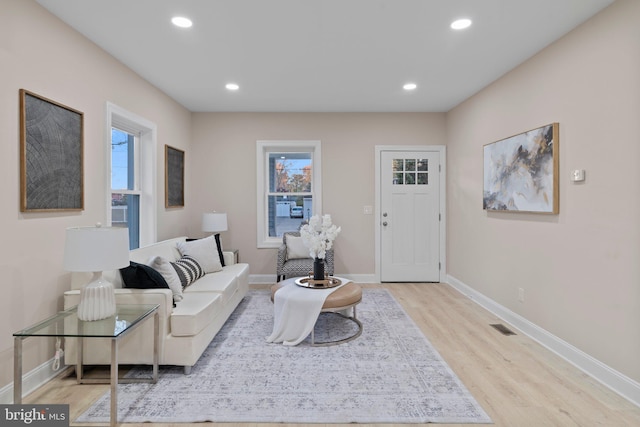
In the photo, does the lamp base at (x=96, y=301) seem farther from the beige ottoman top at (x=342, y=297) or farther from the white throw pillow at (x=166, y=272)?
the beige ottoman top at (x=342, y=297)

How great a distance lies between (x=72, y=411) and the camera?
1960 millimetres

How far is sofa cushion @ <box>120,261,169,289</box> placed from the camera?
2414 millimetres

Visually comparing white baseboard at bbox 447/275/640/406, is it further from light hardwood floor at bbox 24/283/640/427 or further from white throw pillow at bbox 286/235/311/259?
white throw pillow at bbox 286/235/311/259

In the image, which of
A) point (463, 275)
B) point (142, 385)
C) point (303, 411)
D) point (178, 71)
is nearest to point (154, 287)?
point (142, 385)

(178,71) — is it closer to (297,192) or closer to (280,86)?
(280,86)

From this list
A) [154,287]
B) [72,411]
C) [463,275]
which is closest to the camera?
[72,411]

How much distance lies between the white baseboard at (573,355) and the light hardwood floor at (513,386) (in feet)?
0.17

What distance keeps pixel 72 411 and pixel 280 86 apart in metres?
3.40

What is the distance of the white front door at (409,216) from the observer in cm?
501

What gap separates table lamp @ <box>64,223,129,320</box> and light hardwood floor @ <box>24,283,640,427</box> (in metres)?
0.59

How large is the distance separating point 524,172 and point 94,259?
3533 mm

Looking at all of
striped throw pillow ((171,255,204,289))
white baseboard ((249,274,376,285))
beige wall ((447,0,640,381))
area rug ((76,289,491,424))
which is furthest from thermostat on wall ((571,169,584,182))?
striped throw pillow ((171,255,204,289))

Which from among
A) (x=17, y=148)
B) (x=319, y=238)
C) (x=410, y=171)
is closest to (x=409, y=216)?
(x=410, y=171)

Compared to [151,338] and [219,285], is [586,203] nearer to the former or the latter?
[219,285]
